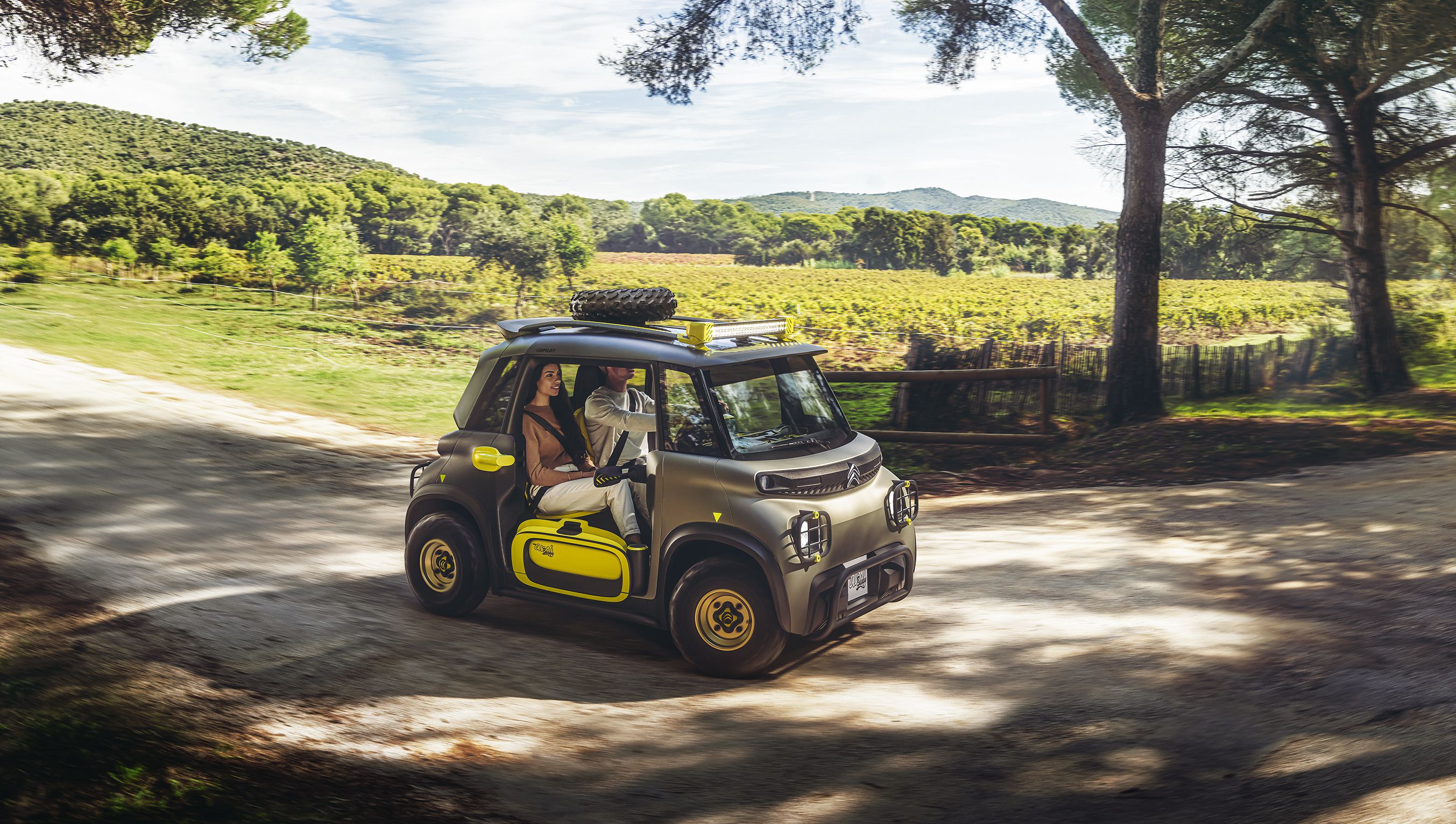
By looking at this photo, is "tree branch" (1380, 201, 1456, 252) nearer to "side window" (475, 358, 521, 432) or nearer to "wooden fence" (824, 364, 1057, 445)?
"wooden fence" (824, 364, 1057, 445)

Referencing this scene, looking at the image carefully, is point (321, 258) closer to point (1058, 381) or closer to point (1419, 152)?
point (1058, 381)

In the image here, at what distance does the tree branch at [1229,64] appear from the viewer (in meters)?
15.4

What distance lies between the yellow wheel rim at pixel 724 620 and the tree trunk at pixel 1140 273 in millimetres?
11957

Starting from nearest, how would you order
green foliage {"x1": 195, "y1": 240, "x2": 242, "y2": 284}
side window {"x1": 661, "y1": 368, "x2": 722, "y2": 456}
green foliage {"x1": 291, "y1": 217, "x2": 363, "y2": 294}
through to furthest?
side window {"x1": 661, "y1": 368, "x2": 722, "y2": 456} → green foliage {"x1": 195, "y1": 240, "x2": 242, "y2": 284} → green foliage {"x1": 291, "y1": 217, "x2": 363, "y2": 294}

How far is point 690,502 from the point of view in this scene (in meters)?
5.65

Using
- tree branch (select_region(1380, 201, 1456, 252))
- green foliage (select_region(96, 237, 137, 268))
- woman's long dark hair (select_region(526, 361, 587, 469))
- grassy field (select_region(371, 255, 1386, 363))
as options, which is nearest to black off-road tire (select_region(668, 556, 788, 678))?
woman's long dark hair (select_region(526, 361, 587, 469))

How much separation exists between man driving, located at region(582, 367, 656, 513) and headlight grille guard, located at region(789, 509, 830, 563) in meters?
1.02

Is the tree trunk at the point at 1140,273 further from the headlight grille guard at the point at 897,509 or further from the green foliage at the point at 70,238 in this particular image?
the green foliage at the point at 70,238

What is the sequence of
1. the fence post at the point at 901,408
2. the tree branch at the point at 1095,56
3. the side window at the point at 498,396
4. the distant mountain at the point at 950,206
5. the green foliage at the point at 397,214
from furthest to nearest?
the distant mountain at the point at 950,206 < the green foliage at the point at 397,214 < the tree branch at the point at 1095,56 < the fence post at the point at 901,408 < the side window at the point at 498,396

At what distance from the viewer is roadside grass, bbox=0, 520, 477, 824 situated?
3785 mm

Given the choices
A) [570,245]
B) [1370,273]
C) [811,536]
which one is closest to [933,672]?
[811,536]

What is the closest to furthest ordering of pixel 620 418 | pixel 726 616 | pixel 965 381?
1. pixel 726 616
2. pixel 620 418
3. pixel 965 381

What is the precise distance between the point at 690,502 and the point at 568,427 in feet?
4.24

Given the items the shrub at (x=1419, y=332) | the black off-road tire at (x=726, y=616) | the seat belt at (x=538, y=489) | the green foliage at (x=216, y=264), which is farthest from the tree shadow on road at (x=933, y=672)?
the green foliage at (x=216, y=264)
